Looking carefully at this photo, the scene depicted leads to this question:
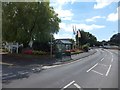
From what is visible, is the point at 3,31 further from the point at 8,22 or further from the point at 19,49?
the point at 19,49

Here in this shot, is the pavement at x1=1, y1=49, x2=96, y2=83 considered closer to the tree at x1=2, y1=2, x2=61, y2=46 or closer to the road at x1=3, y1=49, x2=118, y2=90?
the road at x1=3, y1=49, x2=118, y2=90

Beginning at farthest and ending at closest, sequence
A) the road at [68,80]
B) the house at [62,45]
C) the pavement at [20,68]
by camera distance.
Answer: the house at [62,45] < the pavement at [20,68] < the road at [68,80]

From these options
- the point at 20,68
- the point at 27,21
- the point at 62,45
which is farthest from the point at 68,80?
the point at 62,45

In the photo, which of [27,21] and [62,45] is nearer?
[27,21]

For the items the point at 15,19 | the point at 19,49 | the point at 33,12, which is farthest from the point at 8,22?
the point at 19,49

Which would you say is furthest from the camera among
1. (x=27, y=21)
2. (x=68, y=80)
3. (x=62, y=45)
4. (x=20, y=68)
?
(x=62, y=45)

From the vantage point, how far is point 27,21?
49219mm

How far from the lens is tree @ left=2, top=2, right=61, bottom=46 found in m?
48.9

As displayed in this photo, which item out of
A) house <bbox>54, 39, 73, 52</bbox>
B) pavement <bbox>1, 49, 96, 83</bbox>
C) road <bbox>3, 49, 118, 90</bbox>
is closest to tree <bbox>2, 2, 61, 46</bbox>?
house <bbox>54, 39, 73, 52</bbox>

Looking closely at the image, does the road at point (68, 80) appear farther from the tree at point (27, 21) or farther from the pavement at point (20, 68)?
the tree at point (27, 21)

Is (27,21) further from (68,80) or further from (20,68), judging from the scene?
(68,80)

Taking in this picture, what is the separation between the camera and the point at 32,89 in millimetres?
15406

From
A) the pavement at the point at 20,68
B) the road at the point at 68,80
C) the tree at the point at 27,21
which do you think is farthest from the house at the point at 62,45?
the road at the point at 68,80

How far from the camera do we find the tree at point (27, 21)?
48.9 m
